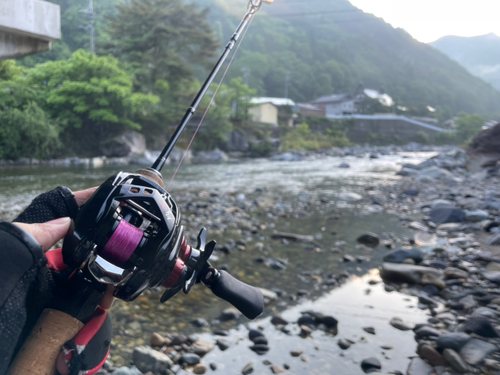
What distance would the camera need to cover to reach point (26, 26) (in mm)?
6363

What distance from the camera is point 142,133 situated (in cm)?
2912

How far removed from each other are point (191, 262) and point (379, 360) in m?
2.35

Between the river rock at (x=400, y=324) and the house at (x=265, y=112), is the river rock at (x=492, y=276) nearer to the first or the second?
the river rock at (x=400, y=324)

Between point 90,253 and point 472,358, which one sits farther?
point 472,358

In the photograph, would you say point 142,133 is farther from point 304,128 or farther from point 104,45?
point 304,128

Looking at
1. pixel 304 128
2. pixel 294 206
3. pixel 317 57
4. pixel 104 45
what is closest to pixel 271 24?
pixel 317 57

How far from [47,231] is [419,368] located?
2.77m

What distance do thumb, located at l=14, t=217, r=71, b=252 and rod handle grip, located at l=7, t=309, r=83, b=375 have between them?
197 millimetres

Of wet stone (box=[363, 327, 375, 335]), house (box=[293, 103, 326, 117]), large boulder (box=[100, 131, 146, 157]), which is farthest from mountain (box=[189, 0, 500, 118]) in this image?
wet stone (box=[363, 327, 375, 335])

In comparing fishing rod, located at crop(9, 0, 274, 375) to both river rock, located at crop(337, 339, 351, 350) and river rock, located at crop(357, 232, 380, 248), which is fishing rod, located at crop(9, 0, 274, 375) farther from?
river rock, located at crop(357, 232, 380, 248)

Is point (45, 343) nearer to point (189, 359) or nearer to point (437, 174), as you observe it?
point (189, 359)

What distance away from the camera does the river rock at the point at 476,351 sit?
2.60 meters

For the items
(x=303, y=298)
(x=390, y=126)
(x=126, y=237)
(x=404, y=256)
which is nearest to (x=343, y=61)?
(x=390, y=126)

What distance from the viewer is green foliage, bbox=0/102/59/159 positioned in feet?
51.4
